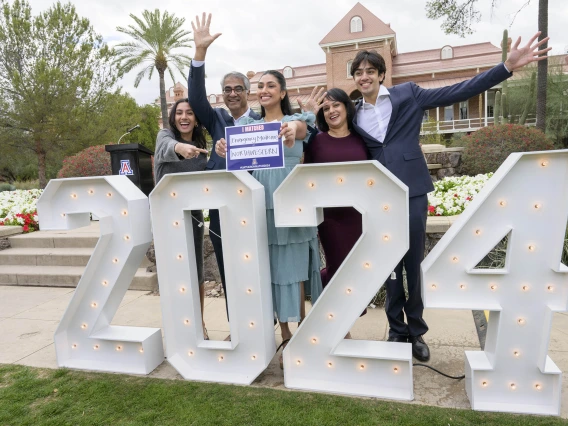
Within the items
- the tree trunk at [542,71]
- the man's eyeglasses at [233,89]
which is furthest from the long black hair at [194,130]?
the tree trunk at [542,71]

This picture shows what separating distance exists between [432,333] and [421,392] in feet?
2.92

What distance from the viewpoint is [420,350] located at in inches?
108

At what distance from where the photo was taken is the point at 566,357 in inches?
106

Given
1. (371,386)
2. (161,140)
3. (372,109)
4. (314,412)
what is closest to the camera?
(314,412)

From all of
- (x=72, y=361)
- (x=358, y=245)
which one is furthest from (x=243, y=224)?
(x=72, y=361)

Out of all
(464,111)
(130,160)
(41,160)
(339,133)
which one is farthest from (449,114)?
(339,133)

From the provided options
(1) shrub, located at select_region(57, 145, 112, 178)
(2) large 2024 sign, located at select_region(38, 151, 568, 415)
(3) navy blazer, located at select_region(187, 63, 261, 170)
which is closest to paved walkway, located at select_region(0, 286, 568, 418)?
(2) large 2024 sign, located at select_region(38, 151, 568, 415)

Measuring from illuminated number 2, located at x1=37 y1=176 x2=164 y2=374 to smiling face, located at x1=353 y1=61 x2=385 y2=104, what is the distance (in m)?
1.64

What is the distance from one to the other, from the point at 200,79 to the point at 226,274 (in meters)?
1.33

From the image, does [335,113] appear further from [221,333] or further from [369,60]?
[221,333]

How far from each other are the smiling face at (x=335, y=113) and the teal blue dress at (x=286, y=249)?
0.33 ft

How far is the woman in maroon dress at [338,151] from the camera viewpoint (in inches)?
102

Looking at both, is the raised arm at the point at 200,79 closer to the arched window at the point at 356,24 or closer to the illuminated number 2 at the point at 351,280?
the illuminated number 2 at the point at 351,280

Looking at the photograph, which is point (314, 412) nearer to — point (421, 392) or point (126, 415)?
point (421, 392)
